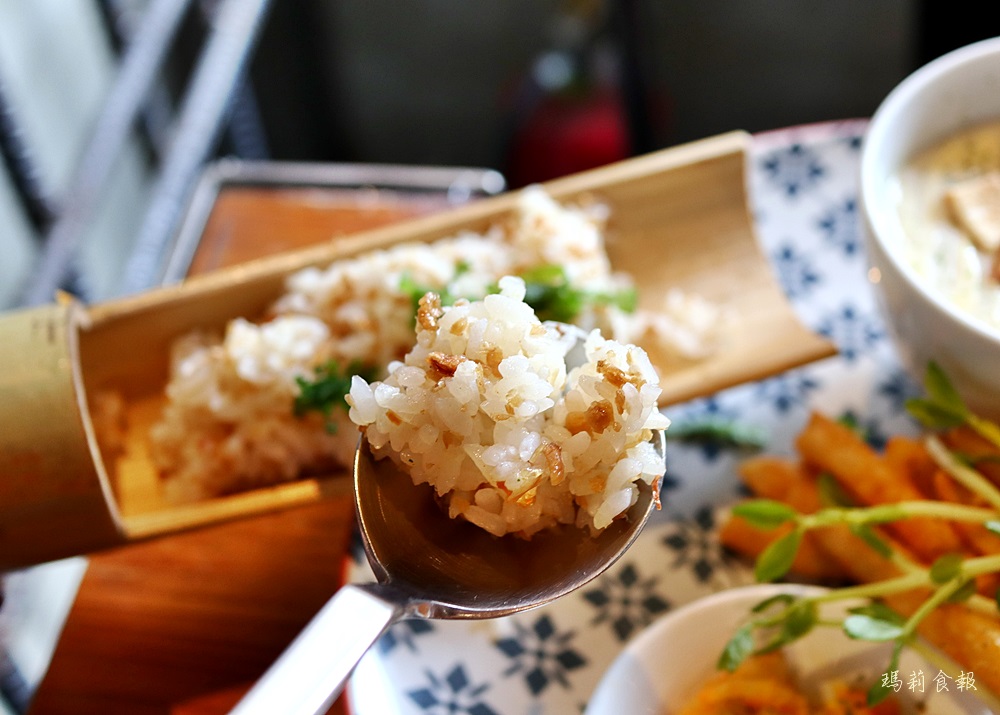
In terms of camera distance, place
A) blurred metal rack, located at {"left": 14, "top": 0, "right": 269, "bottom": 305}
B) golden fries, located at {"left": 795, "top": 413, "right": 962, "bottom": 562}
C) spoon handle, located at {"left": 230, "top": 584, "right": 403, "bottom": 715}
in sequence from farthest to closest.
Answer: blurred metal rack, located at {"left": 14, "top": 0, "right": 269, "bottom": 305}
golden fries, located at {"left": 795, "top": 413, "right": 962, "bottom": 562}
spoon handle, located at {"left": 230, "top": 584, "right": 403, "bottom": 715}

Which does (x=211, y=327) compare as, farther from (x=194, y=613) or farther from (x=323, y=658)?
(x=323, y=658)

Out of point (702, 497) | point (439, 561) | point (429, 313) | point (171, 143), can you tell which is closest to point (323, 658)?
point (439, 561)

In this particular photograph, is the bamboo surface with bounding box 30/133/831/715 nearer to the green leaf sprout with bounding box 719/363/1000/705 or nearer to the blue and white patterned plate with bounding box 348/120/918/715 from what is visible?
the blue and white patterned plate with bounding box 348/120/918/715

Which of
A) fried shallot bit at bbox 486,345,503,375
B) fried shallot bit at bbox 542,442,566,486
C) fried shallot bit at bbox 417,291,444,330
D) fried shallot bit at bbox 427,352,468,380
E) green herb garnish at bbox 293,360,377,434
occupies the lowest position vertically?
green herb garnish at bbox 293,360,377,434

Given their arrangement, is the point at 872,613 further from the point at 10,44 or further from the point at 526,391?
the point at 10,44

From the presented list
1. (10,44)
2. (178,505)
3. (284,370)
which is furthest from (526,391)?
(10,44)

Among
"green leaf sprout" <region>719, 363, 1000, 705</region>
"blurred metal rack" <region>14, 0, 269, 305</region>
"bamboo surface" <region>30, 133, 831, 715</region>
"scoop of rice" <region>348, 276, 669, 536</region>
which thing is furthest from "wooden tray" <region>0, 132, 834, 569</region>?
"blurred metal rack" <region>14, 0, 269, 305</region>
